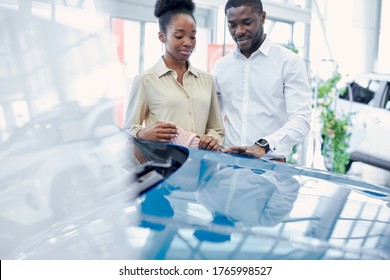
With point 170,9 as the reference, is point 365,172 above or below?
below

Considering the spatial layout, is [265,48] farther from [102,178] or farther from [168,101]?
[102,178]

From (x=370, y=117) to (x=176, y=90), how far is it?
4.80 m

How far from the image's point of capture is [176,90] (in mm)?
1832

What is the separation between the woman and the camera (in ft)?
5.89

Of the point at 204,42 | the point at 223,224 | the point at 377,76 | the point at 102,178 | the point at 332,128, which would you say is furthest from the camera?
the point at 377,76

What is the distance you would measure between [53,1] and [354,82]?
604 cm

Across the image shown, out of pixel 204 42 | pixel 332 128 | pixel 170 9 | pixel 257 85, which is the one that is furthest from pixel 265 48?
pixel 332 128

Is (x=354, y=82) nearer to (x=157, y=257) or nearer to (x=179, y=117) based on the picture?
(x=179, y=117)

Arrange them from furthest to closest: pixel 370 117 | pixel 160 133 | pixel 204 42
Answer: pixel 370 117 < pixel 204 42 < pixel 160 133

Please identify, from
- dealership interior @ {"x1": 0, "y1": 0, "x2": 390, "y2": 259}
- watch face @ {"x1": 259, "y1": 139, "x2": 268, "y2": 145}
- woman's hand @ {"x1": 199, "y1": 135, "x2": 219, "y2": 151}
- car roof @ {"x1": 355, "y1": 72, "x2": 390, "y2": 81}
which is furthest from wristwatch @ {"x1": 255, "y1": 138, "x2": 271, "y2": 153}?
car roof @ {"x1": 355, "y1": 72, "x2": 390, "y2": 81}

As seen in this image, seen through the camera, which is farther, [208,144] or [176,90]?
[176,90]

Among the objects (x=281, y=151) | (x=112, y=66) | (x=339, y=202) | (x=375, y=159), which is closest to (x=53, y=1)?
(x=112, y=66)

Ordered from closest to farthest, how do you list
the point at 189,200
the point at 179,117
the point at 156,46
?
the point at 189,200 → the point at 179,117 → the point at 156,46

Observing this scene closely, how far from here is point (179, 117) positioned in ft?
5.88
